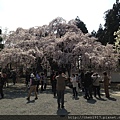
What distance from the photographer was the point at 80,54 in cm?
2600

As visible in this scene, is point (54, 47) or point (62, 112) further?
point (54, 47)

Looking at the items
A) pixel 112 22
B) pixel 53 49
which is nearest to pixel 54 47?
pixel 53 49

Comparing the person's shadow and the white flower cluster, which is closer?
the person's shadow

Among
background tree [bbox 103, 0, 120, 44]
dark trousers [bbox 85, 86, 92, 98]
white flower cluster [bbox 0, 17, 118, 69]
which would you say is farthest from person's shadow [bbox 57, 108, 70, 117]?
background tree [bbox 103, 0, 120, 44]

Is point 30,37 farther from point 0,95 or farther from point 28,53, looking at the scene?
point 0,95

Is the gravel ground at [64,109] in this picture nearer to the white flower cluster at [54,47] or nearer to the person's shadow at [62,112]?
the person's shadow at [62,112]

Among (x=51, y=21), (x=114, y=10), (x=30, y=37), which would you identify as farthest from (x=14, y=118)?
(x=114, y=10)

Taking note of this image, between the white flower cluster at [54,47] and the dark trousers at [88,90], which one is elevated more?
the white flower cluster at [54,47]

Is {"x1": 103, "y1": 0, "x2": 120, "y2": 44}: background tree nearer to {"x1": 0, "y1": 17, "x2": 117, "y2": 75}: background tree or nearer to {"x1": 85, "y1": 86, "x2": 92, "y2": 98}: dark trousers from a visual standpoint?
{"x1": 0, "y1": 17, "x2": 117, "y2": 75}: background tree

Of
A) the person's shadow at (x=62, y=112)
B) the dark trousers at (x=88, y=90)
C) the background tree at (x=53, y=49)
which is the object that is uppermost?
the background tree at (x=53, y=49)

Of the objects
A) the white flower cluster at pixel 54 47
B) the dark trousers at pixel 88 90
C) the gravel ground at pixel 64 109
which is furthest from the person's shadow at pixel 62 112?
the white flower cluster at pixel 54 47

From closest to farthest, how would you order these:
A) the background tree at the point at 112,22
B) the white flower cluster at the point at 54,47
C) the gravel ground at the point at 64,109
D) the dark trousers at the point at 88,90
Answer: the gravel ground at the point at 64,109, the dark trousers at the point at 88,90, the white flower cluster at the point at 54,47, the background tree at the point at 112,22

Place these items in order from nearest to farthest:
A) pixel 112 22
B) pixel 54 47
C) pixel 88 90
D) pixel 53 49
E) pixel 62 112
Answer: pixel 62 112 < pixel 88 90 < pixel 53 49 < pixel 54 47 < pixel 112 22

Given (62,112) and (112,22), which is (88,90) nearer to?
(62,112)
